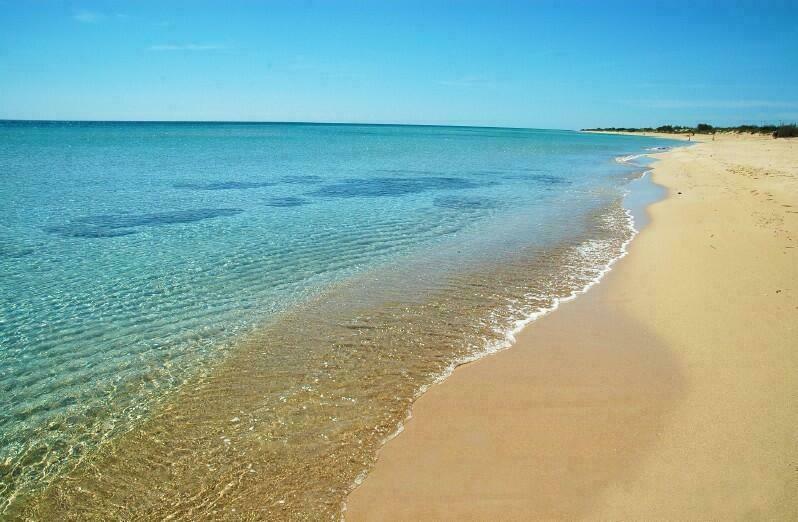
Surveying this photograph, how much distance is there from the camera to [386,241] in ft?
40.5

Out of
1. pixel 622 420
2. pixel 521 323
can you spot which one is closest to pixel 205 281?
pixel 521 323

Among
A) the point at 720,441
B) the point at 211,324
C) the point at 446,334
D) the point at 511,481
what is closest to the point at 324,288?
the point at 211,324

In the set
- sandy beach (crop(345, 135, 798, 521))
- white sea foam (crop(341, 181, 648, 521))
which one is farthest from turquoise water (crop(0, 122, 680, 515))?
sandy beach (crop(345, 135, 798, 521))

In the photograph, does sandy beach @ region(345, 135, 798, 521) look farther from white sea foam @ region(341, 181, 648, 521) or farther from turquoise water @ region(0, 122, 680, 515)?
turquoise water @ region(0, 122, 680, 515)

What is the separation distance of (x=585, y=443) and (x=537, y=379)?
4.11ft

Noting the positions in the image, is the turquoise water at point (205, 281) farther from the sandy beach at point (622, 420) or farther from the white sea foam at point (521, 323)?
the sandy beach at point (622, 420)

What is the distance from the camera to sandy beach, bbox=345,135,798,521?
148 inches

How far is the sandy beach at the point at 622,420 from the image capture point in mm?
3750

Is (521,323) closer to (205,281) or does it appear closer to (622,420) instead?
(622,420)

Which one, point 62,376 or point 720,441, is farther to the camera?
point 62,376

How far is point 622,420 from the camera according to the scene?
480 centimetres

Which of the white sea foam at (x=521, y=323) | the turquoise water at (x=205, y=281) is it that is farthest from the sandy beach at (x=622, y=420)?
the turquoise water at (x=205, y=281)

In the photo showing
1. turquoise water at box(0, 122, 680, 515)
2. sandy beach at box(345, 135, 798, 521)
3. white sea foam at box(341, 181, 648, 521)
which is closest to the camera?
sandy beach at box(345, 135, 798, 521)

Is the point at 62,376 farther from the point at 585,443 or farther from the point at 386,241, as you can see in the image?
the point at 386,241
